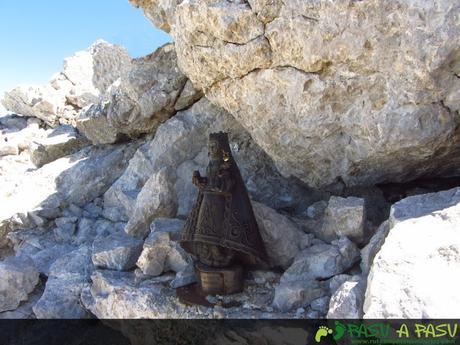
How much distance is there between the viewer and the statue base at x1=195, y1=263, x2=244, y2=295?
3.27 meters

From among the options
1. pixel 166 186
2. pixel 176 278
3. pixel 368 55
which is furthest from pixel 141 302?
pixel 368 55

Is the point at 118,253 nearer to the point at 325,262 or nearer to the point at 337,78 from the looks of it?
A: the point at 325,262

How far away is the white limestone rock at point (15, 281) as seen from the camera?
407cm

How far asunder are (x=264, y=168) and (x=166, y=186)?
1075mm

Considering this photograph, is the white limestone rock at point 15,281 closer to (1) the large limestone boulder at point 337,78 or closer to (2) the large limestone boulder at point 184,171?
(2) the large limestone boulder at point 184,171

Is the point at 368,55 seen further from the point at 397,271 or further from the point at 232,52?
the point at 397,271

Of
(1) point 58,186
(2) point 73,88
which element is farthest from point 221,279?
(2) point 73,88

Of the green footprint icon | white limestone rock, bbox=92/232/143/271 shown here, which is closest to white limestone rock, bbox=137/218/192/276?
white limestone rock, bbox=92/232/143/271

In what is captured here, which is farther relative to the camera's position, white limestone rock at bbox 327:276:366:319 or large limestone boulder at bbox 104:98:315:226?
large limestone boulder at bbox 104:98:315:226

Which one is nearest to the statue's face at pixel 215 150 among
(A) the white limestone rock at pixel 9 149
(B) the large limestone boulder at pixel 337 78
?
(B) the large limestone boulder at pixel 337 78

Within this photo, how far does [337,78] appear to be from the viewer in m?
3.22

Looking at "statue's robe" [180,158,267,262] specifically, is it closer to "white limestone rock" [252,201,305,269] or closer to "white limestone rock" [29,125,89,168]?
"white limestone rock" [252,201,305,269]

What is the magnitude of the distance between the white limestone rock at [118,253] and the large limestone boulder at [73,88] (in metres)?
4.85

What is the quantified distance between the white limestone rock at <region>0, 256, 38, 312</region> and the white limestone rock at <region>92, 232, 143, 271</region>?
798 millimetres
